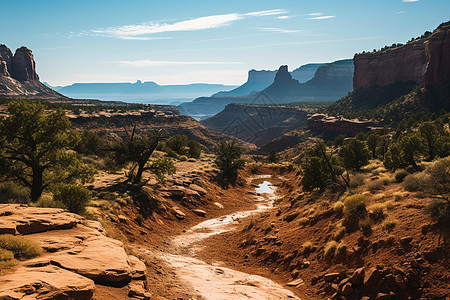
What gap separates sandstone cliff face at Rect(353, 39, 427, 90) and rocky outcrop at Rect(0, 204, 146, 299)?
4943 inches

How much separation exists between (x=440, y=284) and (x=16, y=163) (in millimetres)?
22046

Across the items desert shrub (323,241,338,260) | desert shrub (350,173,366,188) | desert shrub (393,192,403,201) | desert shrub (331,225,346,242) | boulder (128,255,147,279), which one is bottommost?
desert shrub (323,241,338,260)

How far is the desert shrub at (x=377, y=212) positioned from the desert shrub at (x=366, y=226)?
38 centimetres

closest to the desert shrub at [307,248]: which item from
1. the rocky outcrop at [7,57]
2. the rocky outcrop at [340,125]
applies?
the rocky outcrop at [340,125]

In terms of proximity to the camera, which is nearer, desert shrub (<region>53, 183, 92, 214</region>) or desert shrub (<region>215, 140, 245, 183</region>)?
desert shrub (<region>53, 183, 92, 214</region>)

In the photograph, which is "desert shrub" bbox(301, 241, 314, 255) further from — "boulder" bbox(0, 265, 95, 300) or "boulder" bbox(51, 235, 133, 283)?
"boulder" bbox(0, 265, 95, 300)

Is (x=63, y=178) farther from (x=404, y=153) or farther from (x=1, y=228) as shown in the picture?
(x=404, y=153)

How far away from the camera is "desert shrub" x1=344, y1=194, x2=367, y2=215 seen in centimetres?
1593

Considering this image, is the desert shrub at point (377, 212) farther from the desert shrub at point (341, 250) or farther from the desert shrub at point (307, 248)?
the desert shrub at point (307, 248)

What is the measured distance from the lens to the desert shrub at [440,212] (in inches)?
458

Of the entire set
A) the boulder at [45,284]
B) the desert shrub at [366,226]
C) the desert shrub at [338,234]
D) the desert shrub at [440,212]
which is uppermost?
the boulder at [45,284]

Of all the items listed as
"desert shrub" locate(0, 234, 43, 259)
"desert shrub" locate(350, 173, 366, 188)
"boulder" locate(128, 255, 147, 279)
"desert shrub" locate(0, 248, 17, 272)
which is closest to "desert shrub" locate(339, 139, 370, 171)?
"desert shrub" locate(350, 173, 366, 188)

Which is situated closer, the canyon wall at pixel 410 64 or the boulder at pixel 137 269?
the boulder at pixel 137 269

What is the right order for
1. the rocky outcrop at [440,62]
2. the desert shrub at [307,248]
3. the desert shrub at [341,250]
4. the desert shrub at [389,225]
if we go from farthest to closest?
the rocky outcrop at [440,62]
the desert shrub at [307,248]
the desert shrub at [341,250]
the desert shrub at [389,225]
